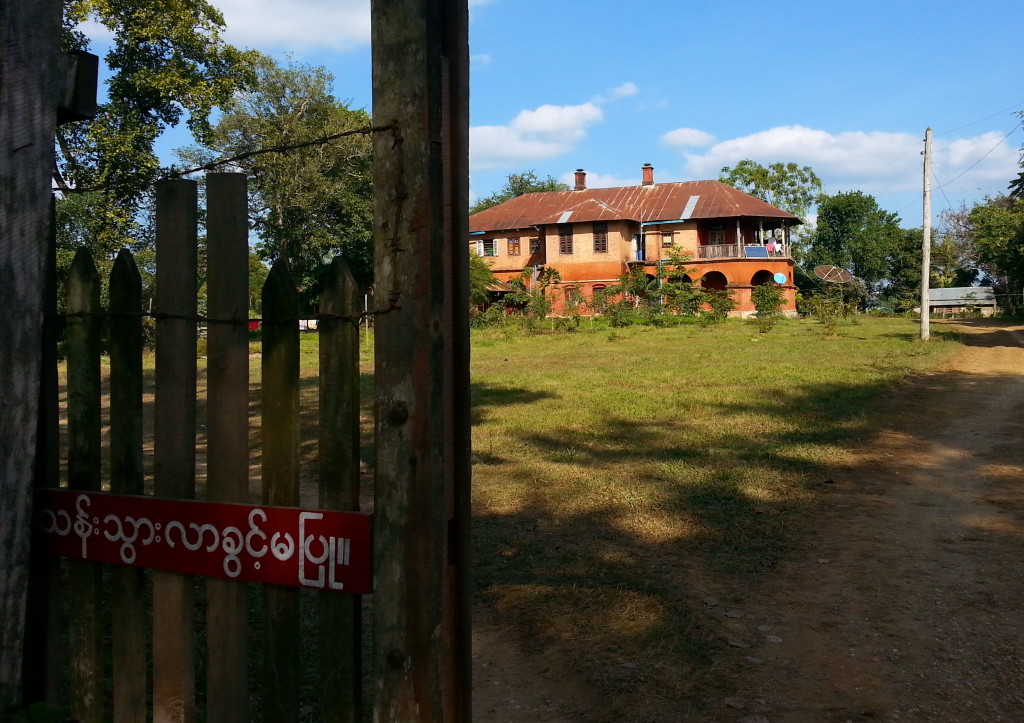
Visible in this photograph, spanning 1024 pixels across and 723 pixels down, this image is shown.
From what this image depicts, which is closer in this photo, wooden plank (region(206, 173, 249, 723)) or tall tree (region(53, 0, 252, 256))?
wooden plank (region(206, 173, 249, 723))

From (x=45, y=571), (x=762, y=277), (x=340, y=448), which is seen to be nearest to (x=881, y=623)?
(x=340, y=448)

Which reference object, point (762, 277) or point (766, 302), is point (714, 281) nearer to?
point (762, 277)

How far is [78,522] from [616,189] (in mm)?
51322

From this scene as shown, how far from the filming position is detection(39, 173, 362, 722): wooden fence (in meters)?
2.20

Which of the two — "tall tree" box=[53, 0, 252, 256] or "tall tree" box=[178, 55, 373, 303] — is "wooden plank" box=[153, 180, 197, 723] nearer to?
"tall tree" box=[53, 0, 252, 256]

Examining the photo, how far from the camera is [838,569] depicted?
17.7 feet

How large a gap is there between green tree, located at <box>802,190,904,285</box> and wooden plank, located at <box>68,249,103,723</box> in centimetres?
7517

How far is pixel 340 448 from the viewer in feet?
7.11

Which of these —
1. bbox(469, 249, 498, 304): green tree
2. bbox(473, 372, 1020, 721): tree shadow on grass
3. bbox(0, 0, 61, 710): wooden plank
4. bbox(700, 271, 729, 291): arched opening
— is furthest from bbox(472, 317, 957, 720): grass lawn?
bbox(700, 271, 729, 291): arched opening

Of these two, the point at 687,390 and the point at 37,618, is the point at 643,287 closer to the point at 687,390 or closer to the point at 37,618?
the point at 687,390

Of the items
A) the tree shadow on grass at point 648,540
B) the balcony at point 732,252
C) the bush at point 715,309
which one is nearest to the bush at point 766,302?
the bush at point 715,309

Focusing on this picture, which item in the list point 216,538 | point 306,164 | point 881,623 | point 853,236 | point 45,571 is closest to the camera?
point 216,538

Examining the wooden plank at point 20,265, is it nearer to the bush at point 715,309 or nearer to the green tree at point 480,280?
the bush at point 715,309

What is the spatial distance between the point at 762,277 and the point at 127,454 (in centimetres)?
4921
